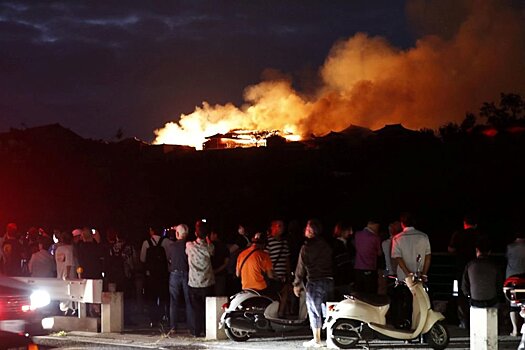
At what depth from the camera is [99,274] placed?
17.4m

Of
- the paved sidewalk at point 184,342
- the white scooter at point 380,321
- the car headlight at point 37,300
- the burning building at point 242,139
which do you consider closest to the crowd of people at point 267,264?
the white scooter at point 380,321

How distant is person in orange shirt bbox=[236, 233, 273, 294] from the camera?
14336 mm

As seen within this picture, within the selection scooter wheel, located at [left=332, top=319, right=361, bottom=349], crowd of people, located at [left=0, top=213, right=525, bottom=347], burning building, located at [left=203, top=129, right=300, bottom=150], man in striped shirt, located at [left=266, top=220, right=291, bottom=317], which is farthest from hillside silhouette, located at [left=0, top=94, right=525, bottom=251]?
scooter wheel, located at [left=332, top=319, right=361, bottom=349]

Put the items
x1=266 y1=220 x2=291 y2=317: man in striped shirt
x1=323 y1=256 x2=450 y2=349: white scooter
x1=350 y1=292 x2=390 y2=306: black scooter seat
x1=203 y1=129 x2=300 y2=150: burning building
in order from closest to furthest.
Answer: x1=323 y1=256 x2=450 y2=349: white scooter → x1=350 y1=292 x2=390 y2=306: black scooter seat → x1=266 y1=220 x2=291 y2=317: man in striped shirt → x1=203 y1=129 x2=300 y2=150: burning building

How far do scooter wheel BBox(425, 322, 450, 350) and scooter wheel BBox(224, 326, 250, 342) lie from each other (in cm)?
301

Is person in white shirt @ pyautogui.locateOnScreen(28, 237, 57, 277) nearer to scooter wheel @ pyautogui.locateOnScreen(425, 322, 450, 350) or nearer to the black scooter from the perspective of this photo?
the black scooter

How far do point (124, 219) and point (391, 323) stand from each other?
3161cm

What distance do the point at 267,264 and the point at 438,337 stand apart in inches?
117

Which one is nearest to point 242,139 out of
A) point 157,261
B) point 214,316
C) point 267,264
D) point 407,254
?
point 157,261

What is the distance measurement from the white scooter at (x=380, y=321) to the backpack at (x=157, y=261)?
17.6ft

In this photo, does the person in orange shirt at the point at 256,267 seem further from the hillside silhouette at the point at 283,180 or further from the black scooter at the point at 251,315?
the hillside silhouette at the point at 283,180

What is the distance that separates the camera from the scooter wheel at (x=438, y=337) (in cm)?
1271

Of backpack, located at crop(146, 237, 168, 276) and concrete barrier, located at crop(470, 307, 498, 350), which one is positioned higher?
backpack, located at crop(146, 237, 168, 276)

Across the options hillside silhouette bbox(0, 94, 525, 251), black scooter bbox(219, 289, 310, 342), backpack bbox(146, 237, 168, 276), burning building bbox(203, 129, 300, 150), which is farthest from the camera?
burning building bbox(203, 129, 300, 150)
